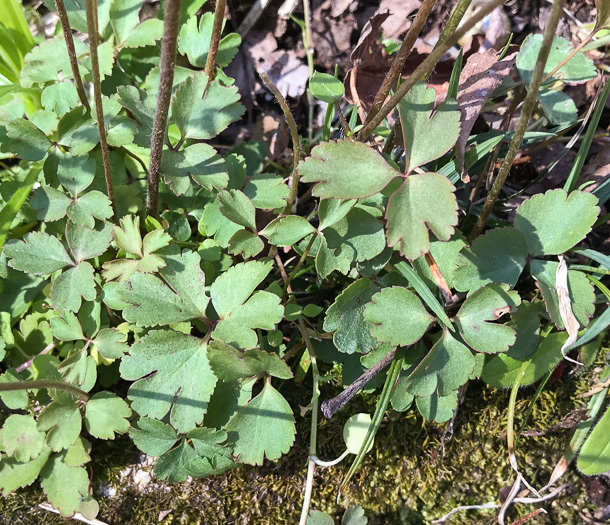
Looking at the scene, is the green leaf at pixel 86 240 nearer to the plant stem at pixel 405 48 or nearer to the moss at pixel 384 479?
the moss at pixel 384 479

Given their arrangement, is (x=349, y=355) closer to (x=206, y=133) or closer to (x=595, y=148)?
(x=206, y=133)

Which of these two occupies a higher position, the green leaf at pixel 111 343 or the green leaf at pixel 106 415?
the green leaf at pixel 111 343

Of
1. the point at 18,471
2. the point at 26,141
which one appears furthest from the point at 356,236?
the point at 18,471

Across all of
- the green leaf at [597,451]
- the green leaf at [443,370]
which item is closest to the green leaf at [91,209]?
the green leaf at [443,370]

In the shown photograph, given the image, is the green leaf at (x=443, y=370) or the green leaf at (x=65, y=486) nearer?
the green leaf at (x=443, y=370)

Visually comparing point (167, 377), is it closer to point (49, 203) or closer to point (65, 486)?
point (65, 486)

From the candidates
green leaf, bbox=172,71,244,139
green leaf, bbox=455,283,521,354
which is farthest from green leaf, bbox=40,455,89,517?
green leaf, bbox=455,283,521,354

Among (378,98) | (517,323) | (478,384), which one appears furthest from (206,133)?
(478,384)
